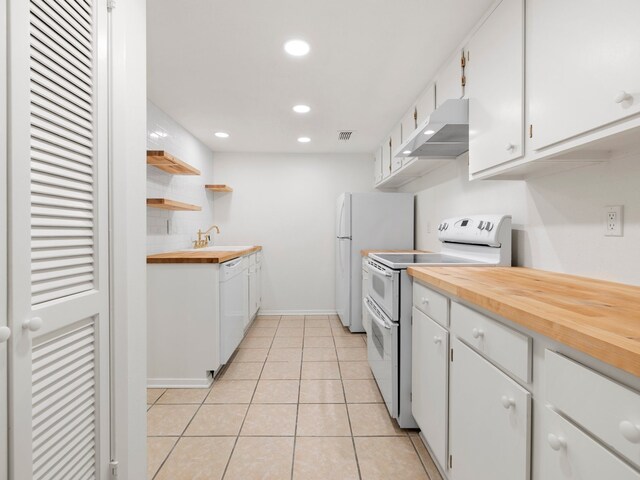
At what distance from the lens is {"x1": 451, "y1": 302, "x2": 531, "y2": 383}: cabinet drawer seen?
90 centimetres

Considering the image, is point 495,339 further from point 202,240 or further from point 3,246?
point 202,240

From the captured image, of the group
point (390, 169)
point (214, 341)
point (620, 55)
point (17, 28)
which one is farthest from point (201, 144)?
point (620, 55)

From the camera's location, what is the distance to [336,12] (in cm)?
168

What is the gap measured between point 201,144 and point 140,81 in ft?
9.83

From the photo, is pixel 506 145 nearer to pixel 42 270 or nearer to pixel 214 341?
pixel 42 270

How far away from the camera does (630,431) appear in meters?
0.56

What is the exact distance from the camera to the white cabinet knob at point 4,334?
0.72 meters

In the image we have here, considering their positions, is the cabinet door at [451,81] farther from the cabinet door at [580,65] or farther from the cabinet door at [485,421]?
the cabinet door at [485,421]

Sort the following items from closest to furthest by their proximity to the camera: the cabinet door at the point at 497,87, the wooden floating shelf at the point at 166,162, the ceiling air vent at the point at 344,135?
the cabinet door at the point at 497,87 → the wooden floating shelf at the point at 166,162 → the ceiling air vent at the point at 344,135

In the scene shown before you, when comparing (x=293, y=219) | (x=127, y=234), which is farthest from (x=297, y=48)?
(x=293, y=219)

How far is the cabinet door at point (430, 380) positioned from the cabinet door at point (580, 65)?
914 mm

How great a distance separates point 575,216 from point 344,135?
2690 mm

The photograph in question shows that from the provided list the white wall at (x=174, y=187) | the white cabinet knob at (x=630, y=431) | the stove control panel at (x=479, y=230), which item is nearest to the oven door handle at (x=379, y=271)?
the stove control panel at (x=479, y=230)

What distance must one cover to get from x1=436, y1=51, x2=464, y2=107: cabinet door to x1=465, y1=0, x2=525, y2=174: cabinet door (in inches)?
3.5
